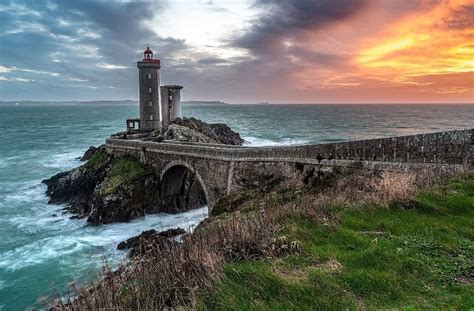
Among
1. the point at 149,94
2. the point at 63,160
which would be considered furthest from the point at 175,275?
the point at 63,160

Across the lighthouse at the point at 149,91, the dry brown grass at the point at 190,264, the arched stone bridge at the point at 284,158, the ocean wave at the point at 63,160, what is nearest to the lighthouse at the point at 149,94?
the lighthouse at the point at 149,91

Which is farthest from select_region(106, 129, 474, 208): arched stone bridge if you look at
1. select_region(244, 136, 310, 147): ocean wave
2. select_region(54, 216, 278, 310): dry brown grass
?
select_region(244, 136, 310, 147): ocean wave

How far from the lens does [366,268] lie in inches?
222

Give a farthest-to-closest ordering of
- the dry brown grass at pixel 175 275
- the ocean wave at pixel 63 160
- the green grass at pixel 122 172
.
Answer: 1. the ocean wave at pixel 63 160
2. the green grass at pixel 122 172
3. the dry brown grass at pixel 175 275

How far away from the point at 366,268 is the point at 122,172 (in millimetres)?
27605

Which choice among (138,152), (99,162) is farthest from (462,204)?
(99,162)

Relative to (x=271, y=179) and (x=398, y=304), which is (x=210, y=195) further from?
(x=398, y=304)

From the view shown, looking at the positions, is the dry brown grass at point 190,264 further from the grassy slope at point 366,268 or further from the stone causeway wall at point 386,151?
the stone causeway wall at point 386,151

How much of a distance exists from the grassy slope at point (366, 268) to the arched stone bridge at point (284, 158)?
202 inches

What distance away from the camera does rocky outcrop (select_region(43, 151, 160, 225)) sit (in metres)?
26.8

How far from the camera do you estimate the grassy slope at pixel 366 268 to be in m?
4.82

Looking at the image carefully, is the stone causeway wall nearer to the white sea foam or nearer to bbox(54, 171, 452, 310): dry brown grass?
bbox(54, 171, 452, 310): dry brown grass

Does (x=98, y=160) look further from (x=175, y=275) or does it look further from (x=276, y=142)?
(x=276, y=142)

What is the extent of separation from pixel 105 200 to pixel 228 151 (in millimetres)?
11412
